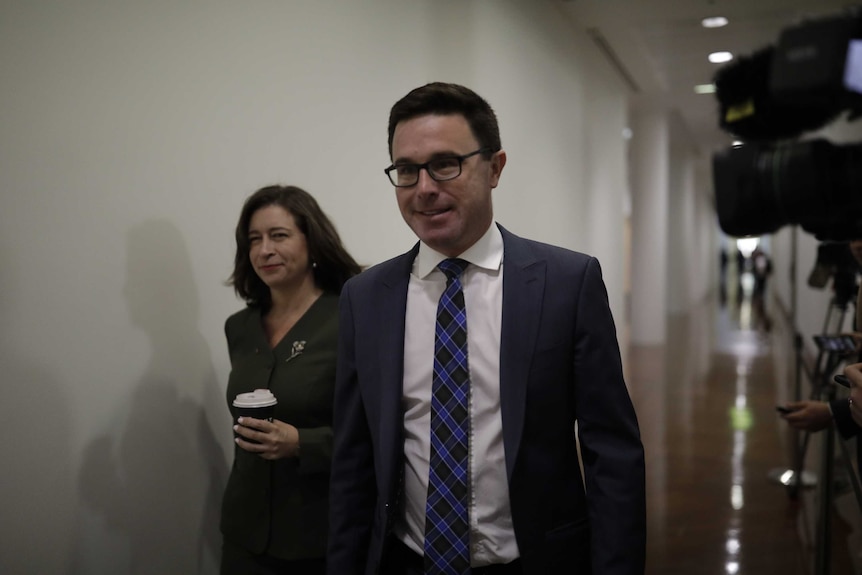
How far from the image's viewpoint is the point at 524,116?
5.68 metres

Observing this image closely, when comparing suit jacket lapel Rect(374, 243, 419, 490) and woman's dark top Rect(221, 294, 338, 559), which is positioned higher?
suit jacket lapel Rect(374, 243, 419, 490)

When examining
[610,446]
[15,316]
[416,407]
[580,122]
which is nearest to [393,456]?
[416,407]

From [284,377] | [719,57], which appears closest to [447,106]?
[284,377]

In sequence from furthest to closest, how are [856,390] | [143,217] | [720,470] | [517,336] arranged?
1. [720,470]
2. [143,217]
3. [856,390]
4. [517,336]

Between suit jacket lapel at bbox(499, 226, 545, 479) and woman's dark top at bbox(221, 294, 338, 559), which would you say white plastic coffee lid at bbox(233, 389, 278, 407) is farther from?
suit jacket lapel at bbox(499, 226, 545, 479)

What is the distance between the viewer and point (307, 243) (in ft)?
8.18

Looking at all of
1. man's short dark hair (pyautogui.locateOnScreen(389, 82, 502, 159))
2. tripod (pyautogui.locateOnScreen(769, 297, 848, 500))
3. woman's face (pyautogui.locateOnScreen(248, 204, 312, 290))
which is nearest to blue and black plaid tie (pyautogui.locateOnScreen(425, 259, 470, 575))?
man's short dark hair (pyautogui.locateOnScreen(389, 82, 502, 159))

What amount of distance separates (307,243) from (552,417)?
1.22 m

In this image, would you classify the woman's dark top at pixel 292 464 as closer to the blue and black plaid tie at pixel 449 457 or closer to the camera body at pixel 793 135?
the blue and black plaid tie at pixel 449 457

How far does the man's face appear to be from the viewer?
1.57 meters

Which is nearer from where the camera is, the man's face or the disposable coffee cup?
the man's face

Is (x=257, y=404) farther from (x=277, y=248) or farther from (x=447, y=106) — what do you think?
(x=447, y=106)

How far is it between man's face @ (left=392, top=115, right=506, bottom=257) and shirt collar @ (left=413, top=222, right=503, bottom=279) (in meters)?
0.05

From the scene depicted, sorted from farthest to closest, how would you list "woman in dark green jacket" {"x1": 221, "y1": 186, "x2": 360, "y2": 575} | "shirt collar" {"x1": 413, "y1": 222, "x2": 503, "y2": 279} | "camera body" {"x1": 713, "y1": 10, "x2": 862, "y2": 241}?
"woman in dark green jacket" {"x1": 221, "y1": 186, "x2": 360, "y2": 575} → "shirt collar" {"x1": 413, "y1": 222, "x2": 503, "y2": 279} → "camera body" {"x1": 713, "y1": 10, "x2": 862, "y2": 241}
